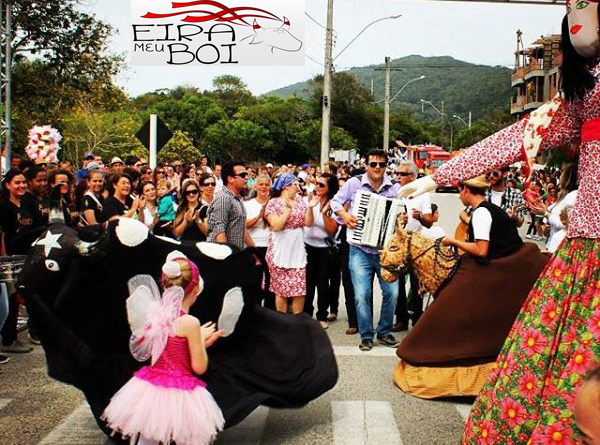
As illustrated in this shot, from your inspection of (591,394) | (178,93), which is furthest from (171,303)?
(178,93)

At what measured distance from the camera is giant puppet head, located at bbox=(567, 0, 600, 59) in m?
3.50

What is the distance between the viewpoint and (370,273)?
790cm

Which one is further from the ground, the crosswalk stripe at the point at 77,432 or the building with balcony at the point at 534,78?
the building with balcony at the point at 534,78

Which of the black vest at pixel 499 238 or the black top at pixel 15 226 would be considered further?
the black top at pixel 15 226

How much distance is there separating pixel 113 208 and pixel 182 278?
4.80m

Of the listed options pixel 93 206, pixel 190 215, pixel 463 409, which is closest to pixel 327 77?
pixel 190 215

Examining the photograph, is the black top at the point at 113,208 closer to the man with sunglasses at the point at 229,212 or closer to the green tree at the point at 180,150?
the man with sunglasses at the point at 229,212

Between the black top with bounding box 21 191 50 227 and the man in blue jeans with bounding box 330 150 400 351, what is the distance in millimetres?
2886

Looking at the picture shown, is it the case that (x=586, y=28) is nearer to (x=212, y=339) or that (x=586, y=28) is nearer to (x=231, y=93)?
(x=212, y=339)

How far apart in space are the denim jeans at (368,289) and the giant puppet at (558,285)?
385 cm

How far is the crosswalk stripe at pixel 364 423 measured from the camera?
5.14 metres

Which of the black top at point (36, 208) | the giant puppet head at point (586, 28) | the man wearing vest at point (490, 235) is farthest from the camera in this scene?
the black top at point (36, 208)

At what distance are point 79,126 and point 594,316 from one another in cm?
4203

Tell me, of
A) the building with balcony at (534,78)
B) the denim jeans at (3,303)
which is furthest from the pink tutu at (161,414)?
the building with balcony at (534,78)
